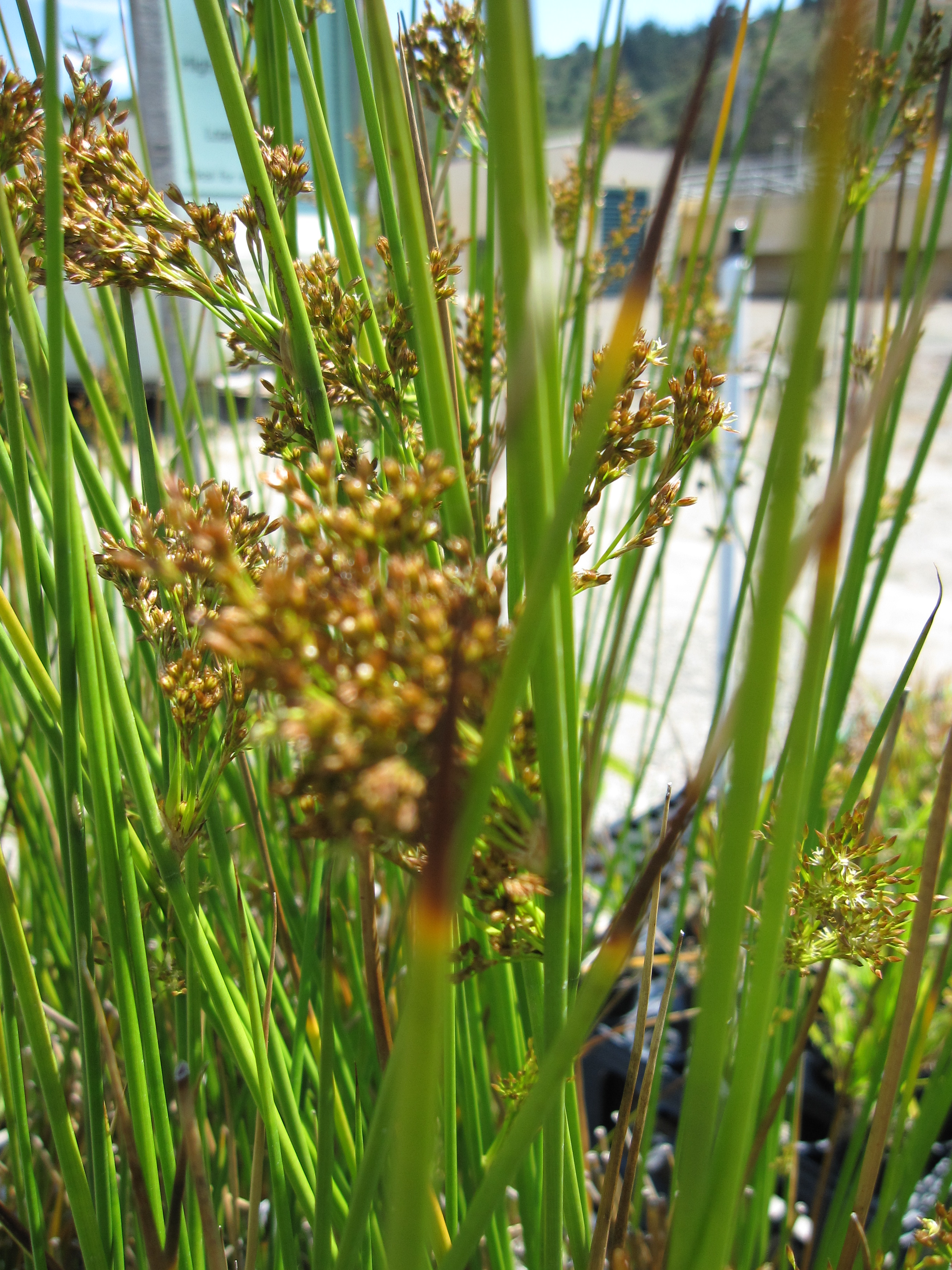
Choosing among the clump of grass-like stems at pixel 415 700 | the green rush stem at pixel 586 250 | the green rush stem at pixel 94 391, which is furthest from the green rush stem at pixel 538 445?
the green rush stem at pixel 586 250

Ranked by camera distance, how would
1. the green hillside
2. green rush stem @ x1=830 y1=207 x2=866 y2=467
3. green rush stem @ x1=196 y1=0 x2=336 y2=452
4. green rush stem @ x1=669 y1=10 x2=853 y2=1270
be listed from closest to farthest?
green rush stem @ x1=669 y1=10 x2=853 y2=1270, green rush stem @ x1=196 y1=0 x2=336 y2=452, the green hillside, green rush stem @ x1=830 y1=207 x2=866 y2=467

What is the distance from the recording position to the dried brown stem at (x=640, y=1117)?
33cm

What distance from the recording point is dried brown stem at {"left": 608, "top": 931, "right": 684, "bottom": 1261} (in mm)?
333

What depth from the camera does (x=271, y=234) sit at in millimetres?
279

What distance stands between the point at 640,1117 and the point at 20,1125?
10.8 inches

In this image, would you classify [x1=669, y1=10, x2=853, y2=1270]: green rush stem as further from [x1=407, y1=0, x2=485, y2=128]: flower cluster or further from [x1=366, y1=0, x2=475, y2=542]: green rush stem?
[x1=407, y1=0, x2=485, y2=128]: flower cluster

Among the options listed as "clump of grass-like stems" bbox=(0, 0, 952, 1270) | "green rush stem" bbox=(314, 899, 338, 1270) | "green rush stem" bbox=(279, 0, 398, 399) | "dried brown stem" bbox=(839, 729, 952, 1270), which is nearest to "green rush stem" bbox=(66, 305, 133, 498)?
"clump of grass-like stems" bbox=(0, 0, 952, 1270)

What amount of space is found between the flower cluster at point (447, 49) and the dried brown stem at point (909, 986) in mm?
378

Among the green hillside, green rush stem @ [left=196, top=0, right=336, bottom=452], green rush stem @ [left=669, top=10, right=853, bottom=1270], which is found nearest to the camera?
green rush stem @ [left=669, top=10, right=853, bottom=1270]

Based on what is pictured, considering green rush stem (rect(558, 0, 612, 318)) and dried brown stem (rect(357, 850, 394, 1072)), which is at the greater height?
green rush stem (rect(558, 0, 612, 318))

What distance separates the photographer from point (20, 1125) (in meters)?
0.40

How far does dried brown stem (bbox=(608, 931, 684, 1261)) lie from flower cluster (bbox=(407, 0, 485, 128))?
1.33ft

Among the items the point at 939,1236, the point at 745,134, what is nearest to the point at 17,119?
the point at 745,134

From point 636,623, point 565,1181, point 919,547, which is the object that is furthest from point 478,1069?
point 919,547
